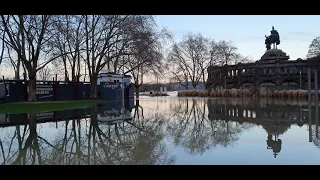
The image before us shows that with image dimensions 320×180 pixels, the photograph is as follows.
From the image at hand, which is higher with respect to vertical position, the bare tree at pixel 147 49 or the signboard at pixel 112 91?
the bare tree at pixel 147 49

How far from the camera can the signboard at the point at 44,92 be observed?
27.4 meters

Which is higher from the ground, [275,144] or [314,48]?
[314,48]

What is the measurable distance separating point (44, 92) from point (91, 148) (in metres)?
23.3

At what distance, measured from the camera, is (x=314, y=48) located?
62.8 meters

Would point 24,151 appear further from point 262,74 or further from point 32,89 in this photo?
point 262,74

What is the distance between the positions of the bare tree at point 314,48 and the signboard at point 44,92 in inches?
2075

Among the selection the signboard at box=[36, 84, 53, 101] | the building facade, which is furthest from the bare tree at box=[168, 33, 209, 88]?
the signboard at box=[36, 84, 53, 101]

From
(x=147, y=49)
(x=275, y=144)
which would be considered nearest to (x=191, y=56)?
(x=147, y=49)

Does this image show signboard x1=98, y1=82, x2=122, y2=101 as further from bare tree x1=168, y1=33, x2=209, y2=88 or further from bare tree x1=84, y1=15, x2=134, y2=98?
bare tree x1=168, y1=33, x2=209, y2=88

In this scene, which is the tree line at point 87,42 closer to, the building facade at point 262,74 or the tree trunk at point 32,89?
the tree trunk at point 32,89

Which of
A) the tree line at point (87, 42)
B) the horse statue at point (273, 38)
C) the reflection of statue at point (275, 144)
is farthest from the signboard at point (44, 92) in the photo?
the horse statue at point (273, 38)

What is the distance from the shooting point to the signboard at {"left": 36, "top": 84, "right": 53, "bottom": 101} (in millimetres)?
27355
